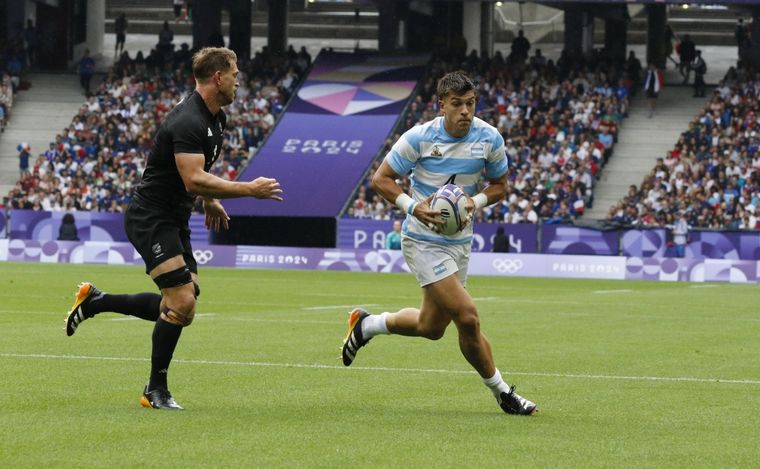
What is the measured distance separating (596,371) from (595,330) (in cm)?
601

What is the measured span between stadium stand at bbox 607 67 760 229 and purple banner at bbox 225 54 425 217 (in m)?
9.56

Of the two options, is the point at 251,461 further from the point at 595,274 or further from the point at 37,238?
the point at 37,238

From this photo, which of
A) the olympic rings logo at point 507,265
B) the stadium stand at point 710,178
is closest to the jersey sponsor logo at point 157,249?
the olympic rings logo at point 507,265

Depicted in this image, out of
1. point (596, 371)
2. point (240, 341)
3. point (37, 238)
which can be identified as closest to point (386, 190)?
point (596, 371)

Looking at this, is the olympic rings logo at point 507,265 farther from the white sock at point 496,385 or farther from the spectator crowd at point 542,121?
the white sock at point 496,385

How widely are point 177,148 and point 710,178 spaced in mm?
36208

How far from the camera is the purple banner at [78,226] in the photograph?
46.9 meters

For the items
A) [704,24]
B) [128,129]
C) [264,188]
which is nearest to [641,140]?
[128,129]

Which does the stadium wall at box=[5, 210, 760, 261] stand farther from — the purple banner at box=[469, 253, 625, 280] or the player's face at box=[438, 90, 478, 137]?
the player's face at box=[438, 90, 478, 137]

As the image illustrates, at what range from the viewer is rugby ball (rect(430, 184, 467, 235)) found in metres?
10.1

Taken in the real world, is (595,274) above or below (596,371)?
below

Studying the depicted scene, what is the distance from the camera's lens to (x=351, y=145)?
171 feet

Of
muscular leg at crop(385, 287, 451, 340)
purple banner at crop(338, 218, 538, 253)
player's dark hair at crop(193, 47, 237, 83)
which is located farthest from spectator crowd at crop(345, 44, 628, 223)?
player's dark hair at crop(193, 47, 237, 83)

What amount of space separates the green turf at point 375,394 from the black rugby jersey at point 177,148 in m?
1.39
